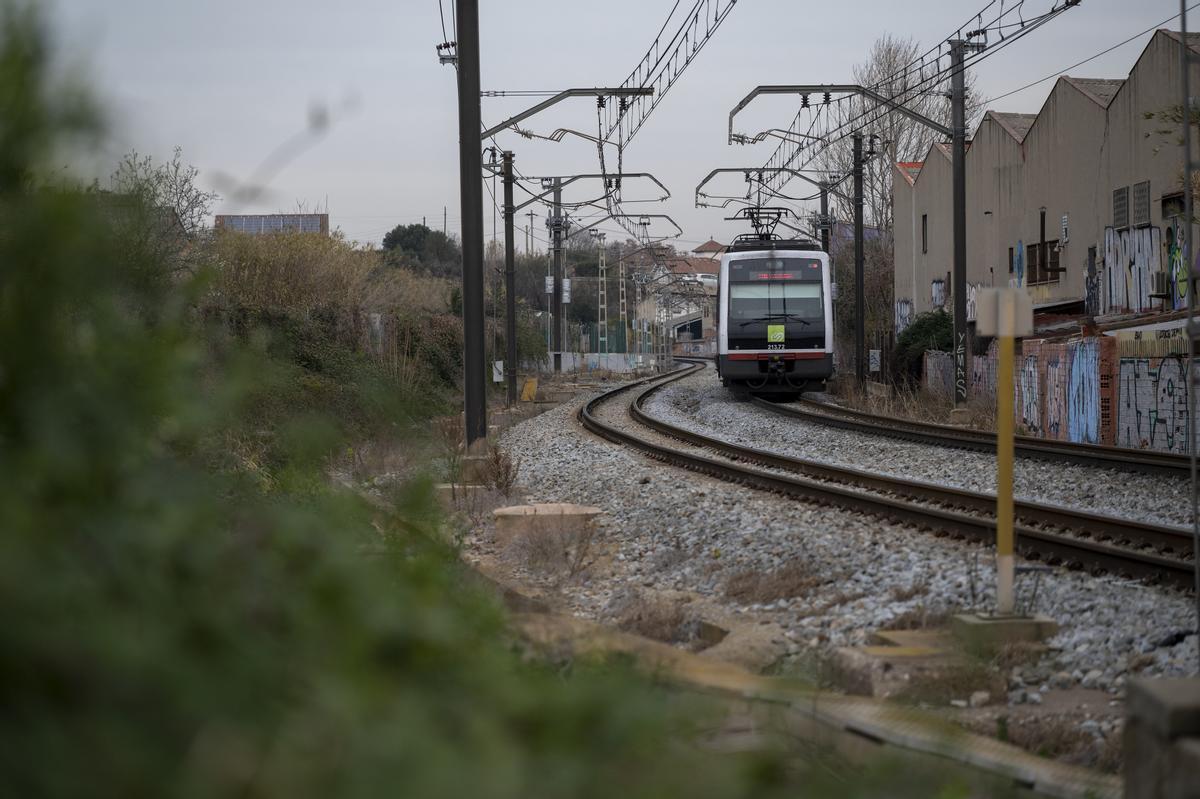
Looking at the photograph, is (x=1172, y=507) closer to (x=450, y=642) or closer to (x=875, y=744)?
(x=875, y=744)

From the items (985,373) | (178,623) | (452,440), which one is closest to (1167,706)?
(178,623)

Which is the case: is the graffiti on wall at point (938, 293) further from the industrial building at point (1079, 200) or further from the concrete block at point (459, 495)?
the concrete block at point (459, 495)

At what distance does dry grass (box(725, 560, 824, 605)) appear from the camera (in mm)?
7836

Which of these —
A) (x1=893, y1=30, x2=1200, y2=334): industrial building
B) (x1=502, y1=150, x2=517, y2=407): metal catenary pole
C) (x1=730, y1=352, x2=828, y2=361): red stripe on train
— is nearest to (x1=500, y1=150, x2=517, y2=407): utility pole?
(x1=502, y1=150, x2=517, y2=407): metal catenary pole

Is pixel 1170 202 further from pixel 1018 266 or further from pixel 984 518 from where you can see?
pixel 984 518

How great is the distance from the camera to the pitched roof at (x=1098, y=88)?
28.4 m

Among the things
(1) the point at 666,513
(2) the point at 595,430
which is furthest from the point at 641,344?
(1) the point at 666,513

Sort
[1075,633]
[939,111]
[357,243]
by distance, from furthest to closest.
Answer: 1. [939,111]
2. [357,243]
3. [1075,633]

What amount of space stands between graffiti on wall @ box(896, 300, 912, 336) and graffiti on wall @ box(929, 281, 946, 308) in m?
2.60

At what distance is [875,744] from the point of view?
12.3 feet

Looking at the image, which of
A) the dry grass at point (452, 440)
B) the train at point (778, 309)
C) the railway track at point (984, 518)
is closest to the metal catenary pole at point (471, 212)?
the dry grass at point (452, 440)

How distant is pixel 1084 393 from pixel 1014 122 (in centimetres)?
1865

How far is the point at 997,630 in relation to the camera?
20.2 ft

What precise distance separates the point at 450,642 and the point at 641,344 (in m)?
72.0
